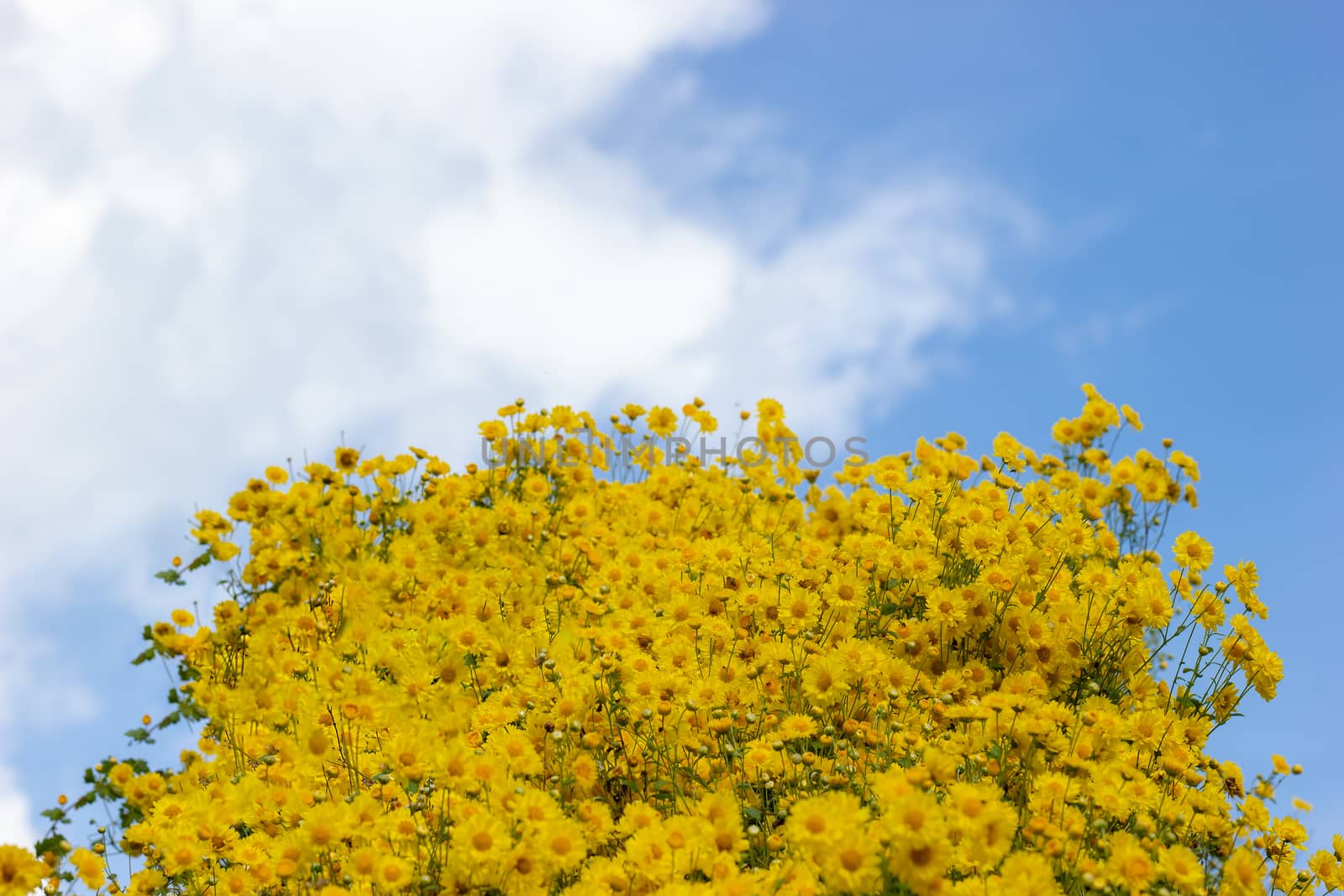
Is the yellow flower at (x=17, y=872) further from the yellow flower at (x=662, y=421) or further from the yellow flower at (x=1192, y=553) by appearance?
the yellow flower at (x=662, y=421)

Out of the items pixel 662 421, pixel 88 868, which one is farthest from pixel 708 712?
pixel 662 421

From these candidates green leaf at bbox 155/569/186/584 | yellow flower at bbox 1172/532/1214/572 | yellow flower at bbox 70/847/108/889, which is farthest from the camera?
green leaf at bbox 155/569/186/584

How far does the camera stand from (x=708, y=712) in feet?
13.1

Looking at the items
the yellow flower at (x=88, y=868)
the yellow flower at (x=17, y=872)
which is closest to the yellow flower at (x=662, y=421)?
the yellow flower at (x=88, y=868)

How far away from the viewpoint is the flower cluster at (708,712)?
3.11 m

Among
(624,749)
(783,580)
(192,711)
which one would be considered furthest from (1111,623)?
(192,711)

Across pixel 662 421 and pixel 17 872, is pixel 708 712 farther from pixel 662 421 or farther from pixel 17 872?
pixel 662 421

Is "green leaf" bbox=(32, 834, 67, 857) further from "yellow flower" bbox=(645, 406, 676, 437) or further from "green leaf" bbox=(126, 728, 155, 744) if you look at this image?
"yellow flower" bbox=(645, 406, 676, 437)

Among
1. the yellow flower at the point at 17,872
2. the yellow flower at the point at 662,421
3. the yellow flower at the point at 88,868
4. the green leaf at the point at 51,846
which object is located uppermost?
the yellow flower at the point at 662,421

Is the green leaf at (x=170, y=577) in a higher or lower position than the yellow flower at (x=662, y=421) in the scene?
lower

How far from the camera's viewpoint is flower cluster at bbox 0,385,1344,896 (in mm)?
3113

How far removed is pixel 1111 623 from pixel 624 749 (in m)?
2.12

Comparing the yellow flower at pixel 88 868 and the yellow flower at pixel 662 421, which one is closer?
the yellow flower at pixel 88 868

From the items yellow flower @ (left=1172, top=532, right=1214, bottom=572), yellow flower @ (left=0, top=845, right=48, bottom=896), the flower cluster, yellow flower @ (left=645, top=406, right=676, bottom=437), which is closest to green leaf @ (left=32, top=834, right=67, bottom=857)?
the flower cluster
